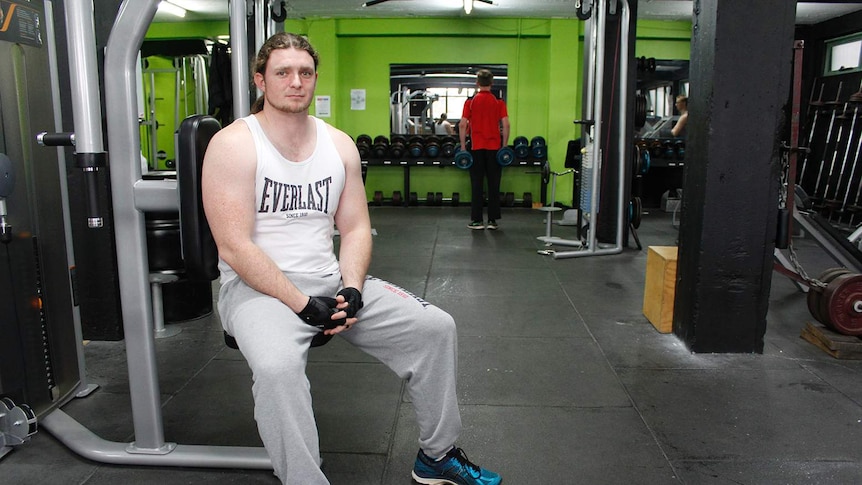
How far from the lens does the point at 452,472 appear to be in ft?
5.00

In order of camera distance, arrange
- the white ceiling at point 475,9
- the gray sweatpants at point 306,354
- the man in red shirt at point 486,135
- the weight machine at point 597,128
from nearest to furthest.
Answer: the gray sweatpants at point 306,354 → the weight machine at point 597,128 → the man in red shirt at point 486,135 → the white ceiling at point 475,9

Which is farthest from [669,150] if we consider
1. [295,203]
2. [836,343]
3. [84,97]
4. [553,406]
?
[84,97]

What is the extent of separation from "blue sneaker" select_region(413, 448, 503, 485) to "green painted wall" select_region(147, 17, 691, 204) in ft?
21.2

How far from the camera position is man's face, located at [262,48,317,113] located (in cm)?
144

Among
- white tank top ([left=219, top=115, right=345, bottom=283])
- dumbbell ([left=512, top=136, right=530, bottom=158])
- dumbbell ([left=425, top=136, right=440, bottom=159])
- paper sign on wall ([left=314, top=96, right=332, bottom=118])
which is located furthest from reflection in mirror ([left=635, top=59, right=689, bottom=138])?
white tank top ([left=219, top=115, right=345, bottom=283])

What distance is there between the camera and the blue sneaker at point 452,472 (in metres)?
1.53

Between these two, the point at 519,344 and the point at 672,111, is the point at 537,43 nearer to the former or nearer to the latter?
the point at 672,111

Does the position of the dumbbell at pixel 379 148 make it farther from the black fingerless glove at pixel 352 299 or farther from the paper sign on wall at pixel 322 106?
the black fingerless glove at pixel 352 299

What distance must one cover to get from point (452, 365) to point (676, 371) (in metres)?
1.20

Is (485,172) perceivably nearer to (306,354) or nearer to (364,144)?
(364,144)

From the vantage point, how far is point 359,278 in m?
1.55

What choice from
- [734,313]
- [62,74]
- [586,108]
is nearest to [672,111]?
Result: [586,108]

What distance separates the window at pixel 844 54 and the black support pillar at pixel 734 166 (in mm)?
5626

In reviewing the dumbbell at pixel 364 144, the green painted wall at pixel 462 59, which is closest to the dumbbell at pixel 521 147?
the green painted wall at pixel 462 59
